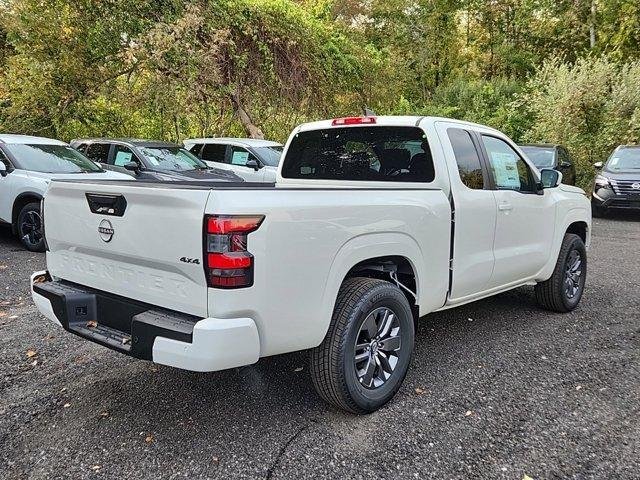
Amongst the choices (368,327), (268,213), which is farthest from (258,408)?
(268,213)

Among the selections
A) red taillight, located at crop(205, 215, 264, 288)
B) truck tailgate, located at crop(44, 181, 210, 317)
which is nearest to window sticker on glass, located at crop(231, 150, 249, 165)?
truck tailgate, located at crop(44, 181, 210, 317)

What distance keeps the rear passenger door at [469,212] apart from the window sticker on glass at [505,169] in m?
0.21

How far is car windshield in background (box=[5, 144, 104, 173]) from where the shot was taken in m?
7.88

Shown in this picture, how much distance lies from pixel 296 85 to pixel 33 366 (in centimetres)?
1183

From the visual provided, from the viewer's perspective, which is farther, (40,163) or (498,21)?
(498,21)

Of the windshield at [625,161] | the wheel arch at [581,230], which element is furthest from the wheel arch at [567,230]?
the windshield at [625,161]

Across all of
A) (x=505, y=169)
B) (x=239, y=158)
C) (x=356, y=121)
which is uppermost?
(x=356, y=121)

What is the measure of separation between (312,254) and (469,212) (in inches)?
62.4

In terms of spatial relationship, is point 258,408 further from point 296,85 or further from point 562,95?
point 562,95

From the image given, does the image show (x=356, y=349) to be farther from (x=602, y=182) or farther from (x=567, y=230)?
(x=602, y=182)

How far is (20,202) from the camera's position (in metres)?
7.57

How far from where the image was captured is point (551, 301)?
17.0 ft

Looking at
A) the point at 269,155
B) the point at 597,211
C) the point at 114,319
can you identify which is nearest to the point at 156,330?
the point at 114,319

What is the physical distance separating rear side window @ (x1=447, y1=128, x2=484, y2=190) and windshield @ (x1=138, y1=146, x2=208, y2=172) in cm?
719
